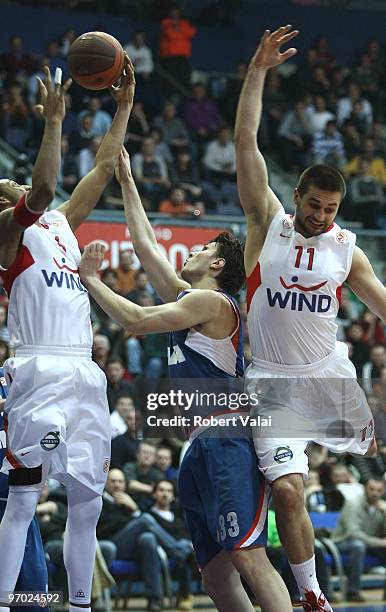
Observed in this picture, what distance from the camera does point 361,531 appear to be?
12.4 meters

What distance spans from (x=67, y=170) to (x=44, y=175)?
407 inches

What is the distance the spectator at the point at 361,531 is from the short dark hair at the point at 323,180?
6.76 m

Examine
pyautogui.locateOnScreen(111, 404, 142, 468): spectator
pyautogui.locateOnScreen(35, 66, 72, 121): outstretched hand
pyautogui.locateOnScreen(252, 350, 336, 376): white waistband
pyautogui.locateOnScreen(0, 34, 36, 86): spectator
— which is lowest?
pyautogui.locateOnScreen(111, 404, 142, 468): spectator

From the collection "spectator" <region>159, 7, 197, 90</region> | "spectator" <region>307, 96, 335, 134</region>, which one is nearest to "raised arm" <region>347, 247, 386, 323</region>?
"spectator" <region>307, 96, 335, 134</region>

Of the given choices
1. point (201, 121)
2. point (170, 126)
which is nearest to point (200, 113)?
point (201, 121)

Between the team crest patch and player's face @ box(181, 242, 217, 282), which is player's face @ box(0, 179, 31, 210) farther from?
the team crest patch

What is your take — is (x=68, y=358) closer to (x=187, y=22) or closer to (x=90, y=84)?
(x=90, y=84)

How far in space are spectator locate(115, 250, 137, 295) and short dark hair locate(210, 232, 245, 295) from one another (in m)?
7.33

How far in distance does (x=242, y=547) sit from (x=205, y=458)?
0.59 m

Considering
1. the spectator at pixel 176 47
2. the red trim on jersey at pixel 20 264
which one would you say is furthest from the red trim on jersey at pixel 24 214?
the spectator at pixel 176 47

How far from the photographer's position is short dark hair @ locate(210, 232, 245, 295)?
6.78m

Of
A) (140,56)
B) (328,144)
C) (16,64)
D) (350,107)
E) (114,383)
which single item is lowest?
(114,383)

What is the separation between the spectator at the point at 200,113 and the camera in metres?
19.6

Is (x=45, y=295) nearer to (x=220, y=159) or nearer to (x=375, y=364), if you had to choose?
(x=375, y=364)
